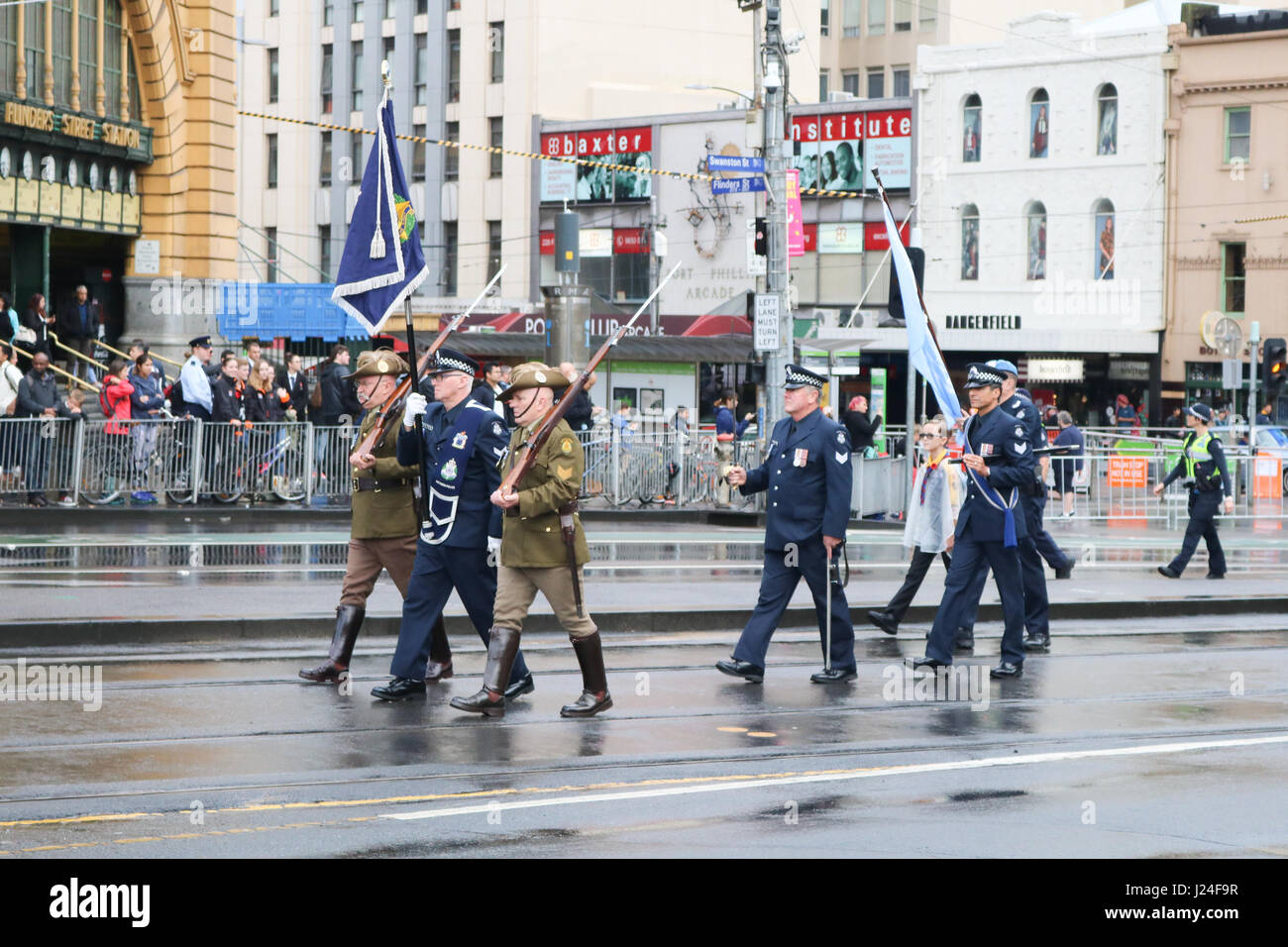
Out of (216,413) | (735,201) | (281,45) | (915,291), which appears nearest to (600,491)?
(216,413)

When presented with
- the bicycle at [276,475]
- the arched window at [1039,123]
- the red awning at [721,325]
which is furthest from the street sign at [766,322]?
the arched window at [1039,123]

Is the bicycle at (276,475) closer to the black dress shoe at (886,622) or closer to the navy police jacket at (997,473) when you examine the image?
the black dress shoe at (886,622)

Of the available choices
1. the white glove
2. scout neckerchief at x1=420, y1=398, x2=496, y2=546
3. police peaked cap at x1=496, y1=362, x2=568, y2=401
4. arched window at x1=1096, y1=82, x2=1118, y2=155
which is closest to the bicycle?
the white glove

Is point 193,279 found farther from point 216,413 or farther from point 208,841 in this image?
point 208,841

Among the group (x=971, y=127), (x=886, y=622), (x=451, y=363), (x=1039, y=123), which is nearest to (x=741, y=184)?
(x=886, y=622)

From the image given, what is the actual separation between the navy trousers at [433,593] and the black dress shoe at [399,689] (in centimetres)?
4

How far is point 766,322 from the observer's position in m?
23.8

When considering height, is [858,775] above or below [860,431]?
below

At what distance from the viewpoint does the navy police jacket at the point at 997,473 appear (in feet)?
37.2

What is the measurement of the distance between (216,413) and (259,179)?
46212 millimetres

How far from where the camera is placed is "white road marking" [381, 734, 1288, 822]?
24.3 feet

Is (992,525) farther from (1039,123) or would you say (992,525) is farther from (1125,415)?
(1039,123)

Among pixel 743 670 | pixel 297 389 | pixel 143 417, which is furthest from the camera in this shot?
pixel 297 389
